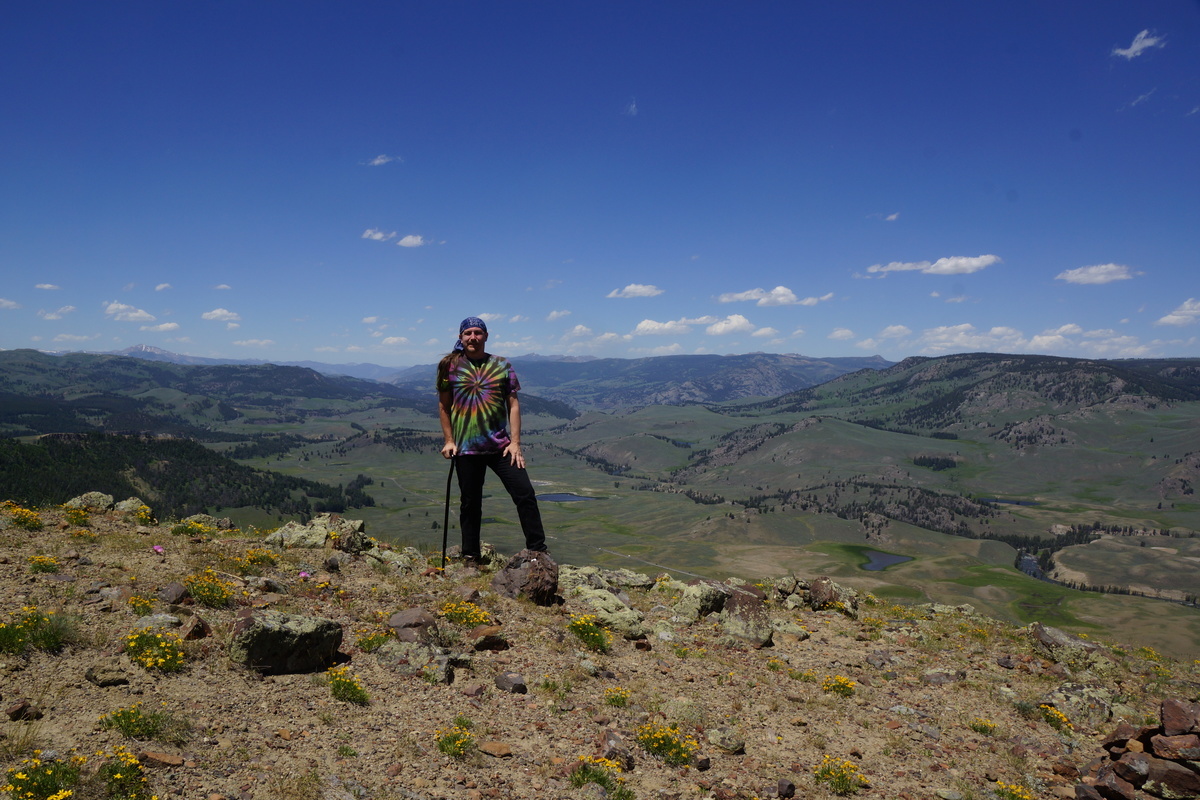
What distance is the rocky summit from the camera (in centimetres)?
831

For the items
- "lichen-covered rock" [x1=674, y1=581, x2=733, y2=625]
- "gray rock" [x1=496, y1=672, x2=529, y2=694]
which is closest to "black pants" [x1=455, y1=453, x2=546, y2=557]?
"gray rock" [x1=496, y1=672, x2=529, y2=694]

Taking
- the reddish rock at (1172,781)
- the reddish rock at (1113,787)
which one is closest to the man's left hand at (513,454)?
the reddish rock at (1113,787)

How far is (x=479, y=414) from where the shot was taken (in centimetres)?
1391

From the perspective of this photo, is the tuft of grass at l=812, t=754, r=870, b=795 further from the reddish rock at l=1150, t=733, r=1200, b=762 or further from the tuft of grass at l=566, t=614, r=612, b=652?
the reddish rock at l=1150, t=733, r=1200, b=762

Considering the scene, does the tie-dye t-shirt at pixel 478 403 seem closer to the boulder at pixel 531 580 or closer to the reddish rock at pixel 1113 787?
the boulder at pixel 531 580

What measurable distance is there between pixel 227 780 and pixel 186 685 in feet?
8.96

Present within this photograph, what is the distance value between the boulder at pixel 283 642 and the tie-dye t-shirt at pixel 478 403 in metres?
4.76

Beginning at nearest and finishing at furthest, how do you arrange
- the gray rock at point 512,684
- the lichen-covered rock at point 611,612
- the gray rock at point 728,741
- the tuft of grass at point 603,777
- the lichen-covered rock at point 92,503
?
the tuft of grass at point 603,777
the gray rock at point 728,741
the gray rock at point 512,684
the lichen-covered rock at point 611,612
the lichen-covered rock at point 92,503

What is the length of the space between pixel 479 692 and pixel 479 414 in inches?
236

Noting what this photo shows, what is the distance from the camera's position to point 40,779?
651cm

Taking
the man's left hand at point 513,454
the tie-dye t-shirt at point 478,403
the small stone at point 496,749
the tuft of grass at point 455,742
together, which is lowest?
the small stone at point 496,749

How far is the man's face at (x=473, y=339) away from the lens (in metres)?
13.9

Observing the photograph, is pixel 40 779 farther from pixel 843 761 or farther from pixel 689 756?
pixel 843 761

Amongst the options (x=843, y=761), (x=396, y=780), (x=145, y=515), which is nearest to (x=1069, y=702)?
(x=843, y=761)
